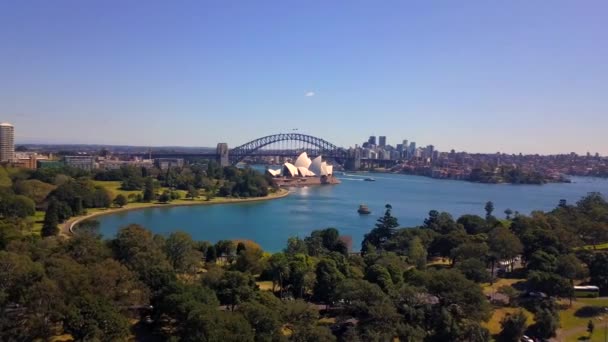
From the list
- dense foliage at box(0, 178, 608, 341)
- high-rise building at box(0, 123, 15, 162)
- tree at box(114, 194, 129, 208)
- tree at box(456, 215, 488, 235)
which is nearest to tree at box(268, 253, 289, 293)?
dense foliage at box(0, 178, 608, 341)

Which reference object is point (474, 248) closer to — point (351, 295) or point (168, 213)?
point (351, 295)

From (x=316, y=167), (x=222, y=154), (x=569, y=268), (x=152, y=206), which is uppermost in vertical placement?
(x=222, y=154)

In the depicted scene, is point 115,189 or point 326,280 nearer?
point 326,280

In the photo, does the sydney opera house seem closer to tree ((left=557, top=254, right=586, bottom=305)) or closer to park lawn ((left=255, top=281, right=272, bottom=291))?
park lawn ((left=255, top=281, right=272, bottom=291))

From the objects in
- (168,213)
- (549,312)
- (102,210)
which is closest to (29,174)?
(102,210)

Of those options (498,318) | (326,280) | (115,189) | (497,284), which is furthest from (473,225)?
(115,189)

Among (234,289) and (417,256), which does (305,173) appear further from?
(234,289)

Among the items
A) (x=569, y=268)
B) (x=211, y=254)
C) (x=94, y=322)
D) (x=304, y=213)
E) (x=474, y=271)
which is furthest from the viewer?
(x=304, y=213)
